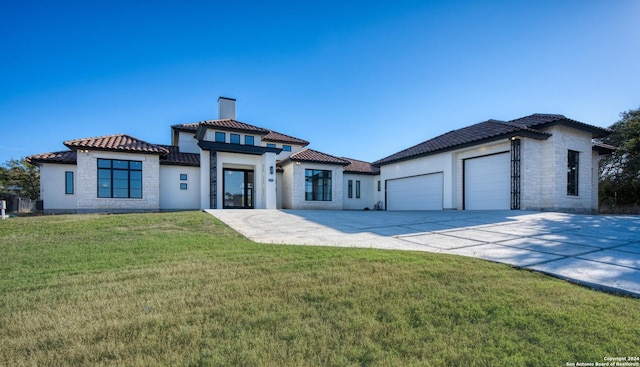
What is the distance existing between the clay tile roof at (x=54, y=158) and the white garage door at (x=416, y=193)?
19.2m

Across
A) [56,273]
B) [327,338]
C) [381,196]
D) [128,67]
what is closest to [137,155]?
[128,67]

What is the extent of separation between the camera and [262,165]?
18.9 meters

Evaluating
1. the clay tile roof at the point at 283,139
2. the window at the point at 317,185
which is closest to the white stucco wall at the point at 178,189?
the clay tile roof at the point at 283,139

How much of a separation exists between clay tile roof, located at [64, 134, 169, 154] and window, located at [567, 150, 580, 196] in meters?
21.0

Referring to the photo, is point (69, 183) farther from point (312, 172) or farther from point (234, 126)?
point (312, 172)

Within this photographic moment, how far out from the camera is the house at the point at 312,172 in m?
13.5

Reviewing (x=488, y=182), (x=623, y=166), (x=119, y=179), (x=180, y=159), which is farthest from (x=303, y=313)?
(x=623, y=166)

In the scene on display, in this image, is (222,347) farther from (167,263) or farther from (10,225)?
(10,225)

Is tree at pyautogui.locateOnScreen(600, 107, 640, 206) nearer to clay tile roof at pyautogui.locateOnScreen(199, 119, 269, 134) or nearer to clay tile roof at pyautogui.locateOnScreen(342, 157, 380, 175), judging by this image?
clay tile roof at pyautogui.locateOnScreen(342, 157, 380, 175)

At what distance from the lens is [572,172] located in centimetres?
1439

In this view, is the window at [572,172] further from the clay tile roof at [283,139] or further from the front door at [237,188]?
the front door at [237,188]

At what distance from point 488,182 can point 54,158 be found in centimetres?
2267

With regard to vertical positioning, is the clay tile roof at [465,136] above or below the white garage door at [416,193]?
above

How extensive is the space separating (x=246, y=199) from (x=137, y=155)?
21.9 ft
